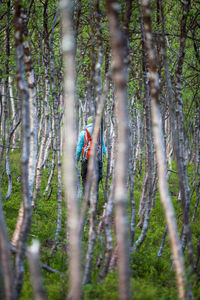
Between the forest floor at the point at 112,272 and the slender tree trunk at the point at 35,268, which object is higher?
the slender tree trunk at the point at 35,268

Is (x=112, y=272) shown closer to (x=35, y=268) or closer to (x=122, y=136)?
(x=35, y=268)

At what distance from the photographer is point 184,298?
2859 mm

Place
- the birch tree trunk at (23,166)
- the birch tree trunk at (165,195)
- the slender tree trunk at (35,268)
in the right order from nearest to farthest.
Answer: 1. the slender tree trunk at (35,268)
2. the birch tree trunk at (165,195)
3. the birch tree trunk at (23,166)

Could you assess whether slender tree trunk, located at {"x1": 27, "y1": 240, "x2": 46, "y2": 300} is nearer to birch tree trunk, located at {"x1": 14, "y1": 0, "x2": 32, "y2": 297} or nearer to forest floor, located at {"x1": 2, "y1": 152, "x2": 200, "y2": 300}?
birch tree trunk, located at {"x1": 14, "y1": 0, "x2": 32, "y2": 297}

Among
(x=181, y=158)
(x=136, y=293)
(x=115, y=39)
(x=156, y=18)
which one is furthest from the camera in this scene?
(x=156, y=18)

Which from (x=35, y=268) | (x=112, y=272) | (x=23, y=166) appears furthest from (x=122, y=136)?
(x=112, y=272)

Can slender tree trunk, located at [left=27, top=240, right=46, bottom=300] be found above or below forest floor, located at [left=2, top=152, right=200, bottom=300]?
above

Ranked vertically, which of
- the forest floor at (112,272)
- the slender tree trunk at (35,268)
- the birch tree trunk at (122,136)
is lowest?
the forest floor at (112,272)

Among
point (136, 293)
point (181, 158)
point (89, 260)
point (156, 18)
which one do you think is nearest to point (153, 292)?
point (136, 293)

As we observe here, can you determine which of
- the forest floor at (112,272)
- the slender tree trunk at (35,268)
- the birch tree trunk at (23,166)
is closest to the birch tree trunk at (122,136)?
the slender tree trunk at (35,268)

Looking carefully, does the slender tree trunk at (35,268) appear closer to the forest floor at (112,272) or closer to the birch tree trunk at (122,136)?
the birch tree trunk at (122,136)

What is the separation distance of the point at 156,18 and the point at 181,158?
4.37 meters

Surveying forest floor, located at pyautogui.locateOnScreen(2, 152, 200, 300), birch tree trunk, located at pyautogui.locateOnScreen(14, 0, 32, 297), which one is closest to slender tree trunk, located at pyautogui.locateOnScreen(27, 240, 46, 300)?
birch tree trunk, located at pyautogui.locateOnScreen(14, 0, 32, 297)

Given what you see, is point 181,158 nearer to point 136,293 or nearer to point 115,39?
point 136,293
